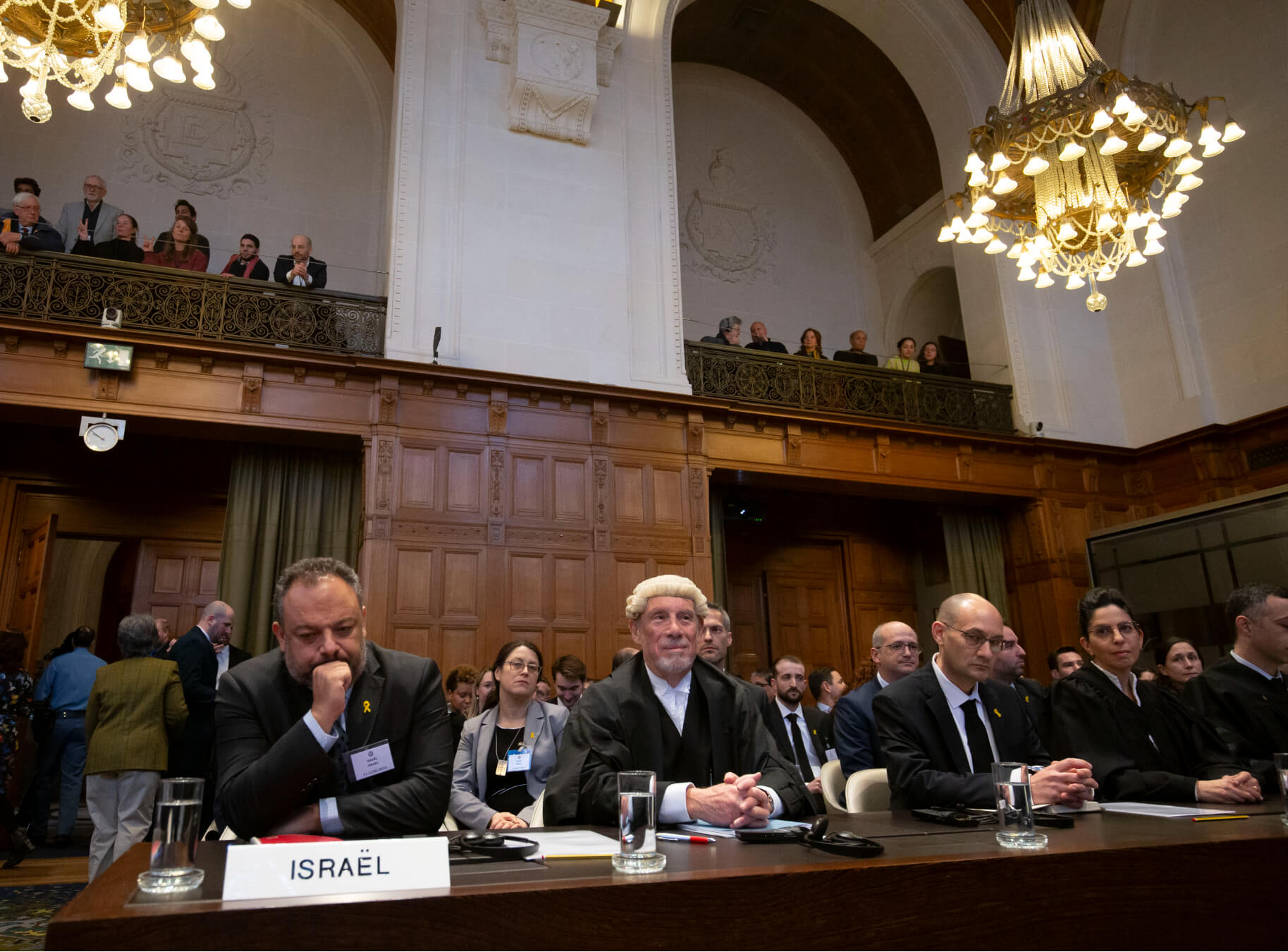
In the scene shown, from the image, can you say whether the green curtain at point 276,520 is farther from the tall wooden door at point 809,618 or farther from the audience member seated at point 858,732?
the tall wooden door at point 809,618

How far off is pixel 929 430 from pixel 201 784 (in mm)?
9698

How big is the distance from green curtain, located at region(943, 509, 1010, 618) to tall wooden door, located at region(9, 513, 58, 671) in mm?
9669

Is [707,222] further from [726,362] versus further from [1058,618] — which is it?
[1058,618]

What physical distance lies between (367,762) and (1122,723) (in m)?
2.68

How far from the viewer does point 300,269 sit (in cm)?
845

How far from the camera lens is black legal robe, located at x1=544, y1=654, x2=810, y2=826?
253cm

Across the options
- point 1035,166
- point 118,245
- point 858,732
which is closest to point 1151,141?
point 1035,166

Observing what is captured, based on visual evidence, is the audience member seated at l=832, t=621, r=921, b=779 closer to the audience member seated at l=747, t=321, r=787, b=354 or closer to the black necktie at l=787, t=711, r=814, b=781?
the black necktie at l=787, t=711, r=814, b=781

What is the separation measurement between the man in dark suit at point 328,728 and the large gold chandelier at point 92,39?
11.5ft

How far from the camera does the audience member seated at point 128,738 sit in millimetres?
4887

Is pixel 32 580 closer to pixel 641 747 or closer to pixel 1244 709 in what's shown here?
pixel 641 747

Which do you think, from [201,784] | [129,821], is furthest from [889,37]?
[201,784]

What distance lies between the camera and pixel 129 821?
16.2 ft

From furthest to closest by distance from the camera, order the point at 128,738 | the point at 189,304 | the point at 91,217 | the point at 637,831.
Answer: the point at 91,217 → the point at 189,304 → the point at 128,738 → the point at 637,831
